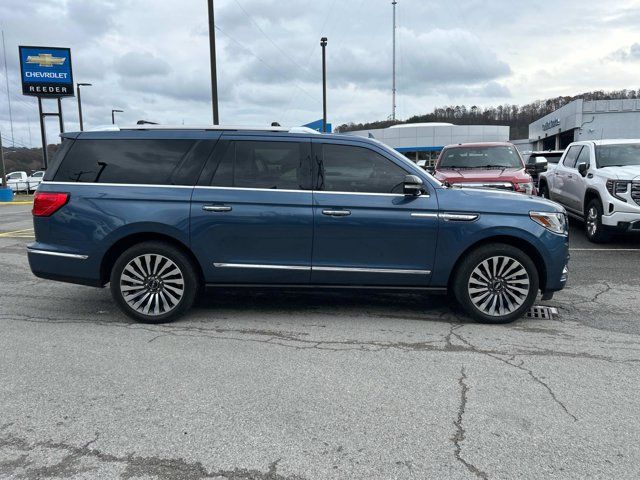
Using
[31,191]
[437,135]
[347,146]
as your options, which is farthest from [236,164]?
[437,135]

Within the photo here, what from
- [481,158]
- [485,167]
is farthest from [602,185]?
[481,158]

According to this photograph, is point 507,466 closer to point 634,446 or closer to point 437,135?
point 634,446

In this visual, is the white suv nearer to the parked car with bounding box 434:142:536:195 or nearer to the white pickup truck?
the parked car with bounding box 434:142:536:195

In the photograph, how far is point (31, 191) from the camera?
35688mm

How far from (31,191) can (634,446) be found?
39466 millimetres

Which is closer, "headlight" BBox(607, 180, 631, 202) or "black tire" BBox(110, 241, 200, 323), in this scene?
"black tire" BBox(110, 241, 200, 323)

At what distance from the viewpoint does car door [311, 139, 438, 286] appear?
5.09 m

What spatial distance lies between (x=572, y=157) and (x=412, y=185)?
8188mm

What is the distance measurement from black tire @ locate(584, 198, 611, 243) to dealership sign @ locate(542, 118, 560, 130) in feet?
132

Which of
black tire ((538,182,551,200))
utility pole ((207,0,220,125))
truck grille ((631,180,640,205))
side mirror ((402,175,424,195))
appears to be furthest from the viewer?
utility pole ((207,0,220,125))

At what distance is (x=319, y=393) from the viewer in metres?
3.69

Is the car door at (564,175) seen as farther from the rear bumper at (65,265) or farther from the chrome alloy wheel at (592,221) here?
the rear bumper at (65,265)

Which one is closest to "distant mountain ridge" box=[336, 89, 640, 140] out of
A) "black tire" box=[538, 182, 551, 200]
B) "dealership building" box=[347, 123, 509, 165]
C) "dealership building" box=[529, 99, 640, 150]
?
"dealership building" box=[347, 123, 509, 165]

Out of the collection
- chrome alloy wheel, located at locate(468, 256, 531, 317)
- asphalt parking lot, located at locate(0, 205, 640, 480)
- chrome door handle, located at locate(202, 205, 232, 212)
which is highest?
chrome door handle, located at locate(202, 205, 232, 212)
